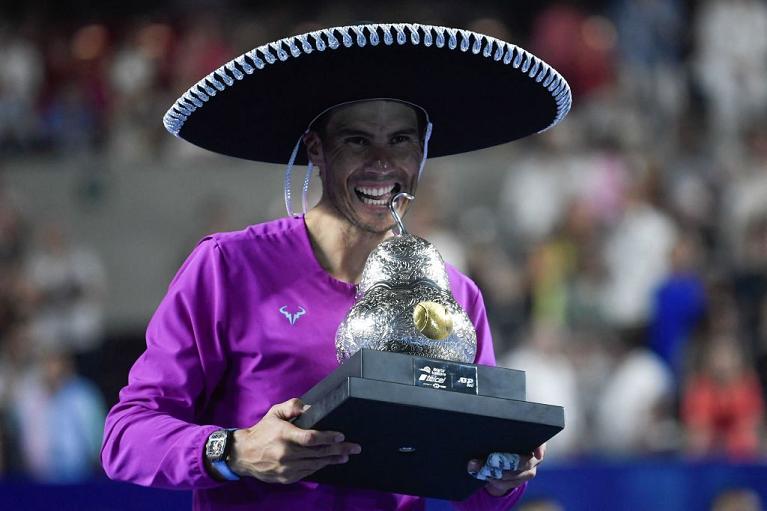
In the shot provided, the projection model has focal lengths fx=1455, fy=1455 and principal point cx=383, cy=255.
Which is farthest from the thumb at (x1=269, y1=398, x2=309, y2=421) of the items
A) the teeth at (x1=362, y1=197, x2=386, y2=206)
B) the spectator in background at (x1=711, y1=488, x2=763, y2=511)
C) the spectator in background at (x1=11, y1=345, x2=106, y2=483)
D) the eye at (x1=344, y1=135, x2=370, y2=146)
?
the spectator in background at (x1=11, y1=345, x2=106, y2=483)

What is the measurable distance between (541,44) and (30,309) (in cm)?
432

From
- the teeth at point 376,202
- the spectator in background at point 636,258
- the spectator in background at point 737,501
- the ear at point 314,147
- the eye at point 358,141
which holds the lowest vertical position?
the spectator in background at point 737,501

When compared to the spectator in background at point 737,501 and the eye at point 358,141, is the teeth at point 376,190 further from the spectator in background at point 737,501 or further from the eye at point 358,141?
the spectator in background at point 737,501

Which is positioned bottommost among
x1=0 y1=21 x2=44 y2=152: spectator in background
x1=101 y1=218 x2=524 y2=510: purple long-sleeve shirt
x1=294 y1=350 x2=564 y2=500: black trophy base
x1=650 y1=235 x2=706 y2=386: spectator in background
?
x1=294 y1=350 x2=564 y2=500: black trophy base

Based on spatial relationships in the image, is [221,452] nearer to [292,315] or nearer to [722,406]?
[292,315]

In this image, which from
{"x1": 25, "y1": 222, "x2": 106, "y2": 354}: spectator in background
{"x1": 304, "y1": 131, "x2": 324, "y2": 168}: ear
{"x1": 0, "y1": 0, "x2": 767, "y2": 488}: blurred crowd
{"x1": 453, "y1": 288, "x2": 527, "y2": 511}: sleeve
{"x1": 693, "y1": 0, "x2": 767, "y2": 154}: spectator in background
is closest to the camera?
{"x1": 453, "y1": 288, "x2": 527, "y2": 511}: sleeve

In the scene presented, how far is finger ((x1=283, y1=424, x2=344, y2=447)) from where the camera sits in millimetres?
2523

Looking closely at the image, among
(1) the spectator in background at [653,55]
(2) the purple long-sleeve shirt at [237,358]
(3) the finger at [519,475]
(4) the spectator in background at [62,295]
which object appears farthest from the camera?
(1) the spectator in background at [653,55]

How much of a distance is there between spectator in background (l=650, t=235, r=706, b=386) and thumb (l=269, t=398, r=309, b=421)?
17.0ft

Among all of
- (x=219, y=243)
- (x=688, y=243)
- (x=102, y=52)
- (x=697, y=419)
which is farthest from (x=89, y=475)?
(x=102, y=52)

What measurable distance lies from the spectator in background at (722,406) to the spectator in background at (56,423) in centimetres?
289

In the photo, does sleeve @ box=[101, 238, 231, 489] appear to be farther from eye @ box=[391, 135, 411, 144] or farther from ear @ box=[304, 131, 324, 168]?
eye @ box=[391, 135, 411, 144]

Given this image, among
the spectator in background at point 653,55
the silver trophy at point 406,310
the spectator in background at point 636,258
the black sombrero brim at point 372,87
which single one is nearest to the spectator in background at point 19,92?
the spectator in background at point 653,55

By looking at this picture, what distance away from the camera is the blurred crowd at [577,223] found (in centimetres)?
714
